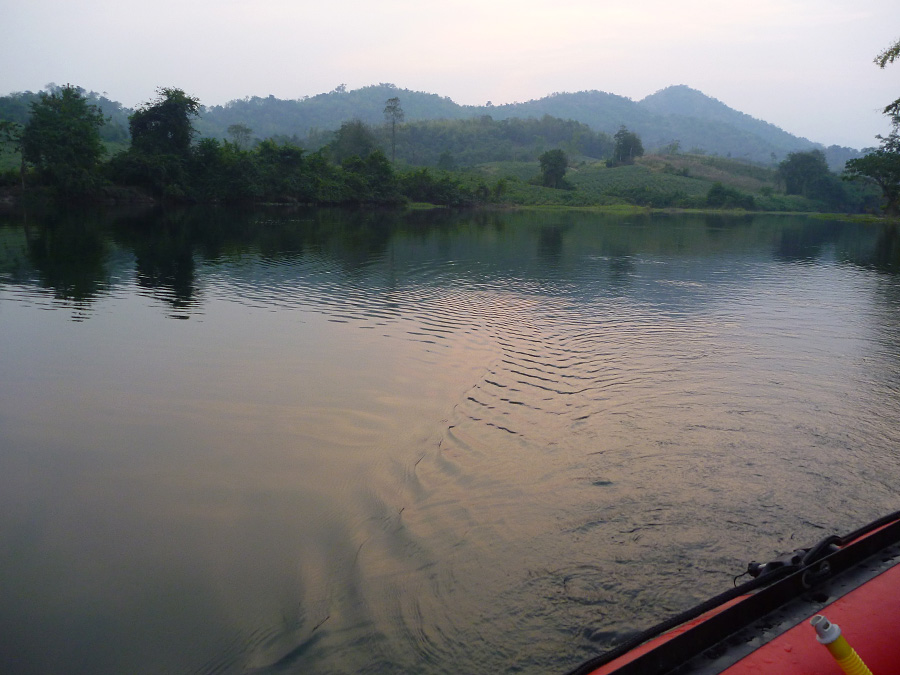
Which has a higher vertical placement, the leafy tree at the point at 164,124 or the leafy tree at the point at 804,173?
the leafy tree at the point at 804,173

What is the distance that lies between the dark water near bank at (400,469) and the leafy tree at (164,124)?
124ft

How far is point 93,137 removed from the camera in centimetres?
4134

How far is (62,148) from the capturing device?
Answer: 3894cm

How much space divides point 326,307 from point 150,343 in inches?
135

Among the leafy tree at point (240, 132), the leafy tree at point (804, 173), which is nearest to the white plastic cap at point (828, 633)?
the leafy tree at point (240, 132)

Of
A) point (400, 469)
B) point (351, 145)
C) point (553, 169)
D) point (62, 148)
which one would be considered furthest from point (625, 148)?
point (400, 469)

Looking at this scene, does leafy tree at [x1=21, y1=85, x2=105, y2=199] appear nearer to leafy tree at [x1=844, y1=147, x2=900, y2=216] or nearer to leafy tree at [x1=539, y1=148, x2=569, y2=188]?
leafy tree at [x1=539, y1=148, x2=569, y2=188]

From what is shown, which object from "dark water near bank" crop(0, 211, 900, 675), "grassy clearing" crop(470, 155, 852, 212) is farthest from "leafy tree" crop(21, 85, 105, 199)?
"grassy clearing" crop(470, 155, 852, 212)

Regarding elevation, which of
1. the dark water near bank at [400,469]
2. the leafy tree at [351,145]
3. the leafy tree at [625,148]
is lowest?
the dark water near bank at [400,469]

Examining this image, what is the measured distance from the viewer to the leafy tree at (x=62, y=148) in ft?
127

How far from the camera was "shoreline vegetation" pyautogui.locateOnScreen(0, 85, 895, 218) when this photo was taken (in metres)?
40.1

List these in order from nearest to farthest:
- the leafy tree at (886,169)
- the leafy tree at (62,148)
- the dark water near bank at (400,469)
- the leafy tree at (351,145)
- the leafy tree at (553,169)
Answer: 1. the dark water near bank at (400,469)
2. the leafy tree at (62,148)
3. the leafy tree at (886,169)
4. the leafy tree at (351,145)
5. the leafy tree at (553,169)

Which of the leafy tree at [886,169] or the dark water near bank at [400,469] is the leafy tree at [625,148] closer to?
the leafy tree at [886,169]

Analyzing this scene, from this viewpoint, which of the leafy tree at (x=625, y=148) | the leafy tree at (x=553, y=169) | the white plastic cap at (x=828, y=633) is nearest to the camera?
the white plastic cap at (x=828, y=633)
